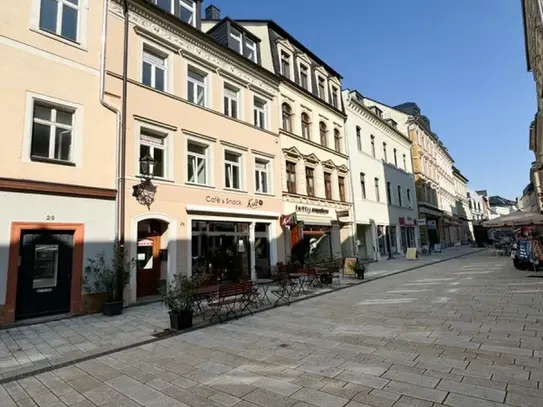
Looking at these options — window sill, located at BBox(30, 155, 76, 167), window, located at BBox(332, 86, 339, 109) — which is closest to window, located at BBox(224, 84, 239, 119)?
window sill, located at BBox(30, 155, 76, 167)

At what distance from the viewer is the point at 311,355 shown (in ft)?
17.4

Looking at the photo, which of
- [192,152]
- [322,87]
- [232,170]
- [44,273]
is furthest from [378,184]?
[44,273]

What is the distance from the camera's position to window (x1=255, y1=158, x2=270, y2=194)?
15891 millimetres

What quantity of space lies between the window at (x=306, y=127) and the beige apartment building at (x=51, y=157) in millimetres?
11676

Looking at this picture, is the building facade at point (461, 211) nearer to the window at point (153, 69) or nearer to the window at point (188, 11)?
the window at point (188, 11)

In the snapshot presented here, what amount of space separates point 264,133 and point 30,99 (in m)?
9.75

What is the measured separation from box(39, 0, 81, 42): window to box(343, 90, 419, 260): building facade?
17.6m

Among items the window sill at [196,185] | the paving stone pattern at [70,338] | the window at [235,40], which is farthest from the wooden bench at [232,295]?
the window at [235,40]

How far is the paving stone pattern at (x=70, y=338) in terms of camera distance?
5.49m

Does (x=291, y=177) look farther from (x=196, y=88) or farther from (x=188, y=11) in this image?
(x=188, y=11)

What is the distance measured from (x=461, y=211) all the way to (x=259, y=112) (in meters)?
52.0

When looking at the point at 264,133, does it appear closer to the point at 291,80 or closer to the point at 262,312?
the point at 291,80

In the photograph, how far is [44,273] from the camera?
873cm

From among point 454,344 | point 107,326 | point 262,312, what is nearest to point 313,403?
point 454,344
